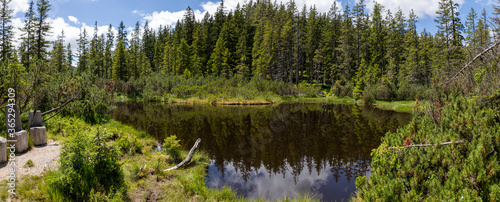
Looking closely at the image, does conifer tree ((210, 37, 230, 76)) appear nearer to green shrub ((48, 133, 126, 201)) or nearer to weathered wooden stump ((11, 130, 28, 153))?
weathered wooden stump ((11, 130, 28, 153))

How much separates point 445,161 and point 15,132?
385 inches

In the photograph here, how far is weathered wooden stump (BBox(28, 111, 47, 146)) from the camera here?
281 inches

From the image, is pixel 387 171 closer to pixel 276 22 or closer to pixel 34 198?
pixel 34 198

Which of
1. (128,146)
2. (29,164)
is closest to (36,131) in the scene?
(29,164)

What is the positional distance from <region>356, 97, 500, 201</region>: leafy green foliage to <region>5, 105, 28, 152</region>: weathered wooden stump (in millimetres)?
8513

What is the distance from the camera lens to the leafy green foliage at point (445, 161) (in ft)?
10.8

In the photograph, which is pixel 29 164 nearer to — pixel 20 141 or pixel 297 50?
pixel 20 141

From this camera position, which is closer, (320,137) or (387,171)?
(387,171)

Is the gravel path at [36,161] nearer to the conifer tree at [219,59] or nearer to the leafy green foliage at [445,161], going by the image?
the leafy green foliage at [445,161]

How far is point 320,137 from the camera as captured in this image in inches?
486

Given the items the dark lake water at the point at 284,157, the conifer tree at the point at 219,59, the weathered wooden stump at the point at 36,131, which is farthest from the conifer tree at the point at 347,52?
the weathered wooden stump at the point at 36,131

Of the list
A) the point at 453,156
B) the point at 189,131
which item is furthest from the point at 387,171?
the point at 189,131

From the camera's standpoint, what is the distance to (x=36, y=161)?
5.82 m

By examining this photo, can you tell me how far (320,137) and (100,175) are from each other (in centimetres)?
1011
